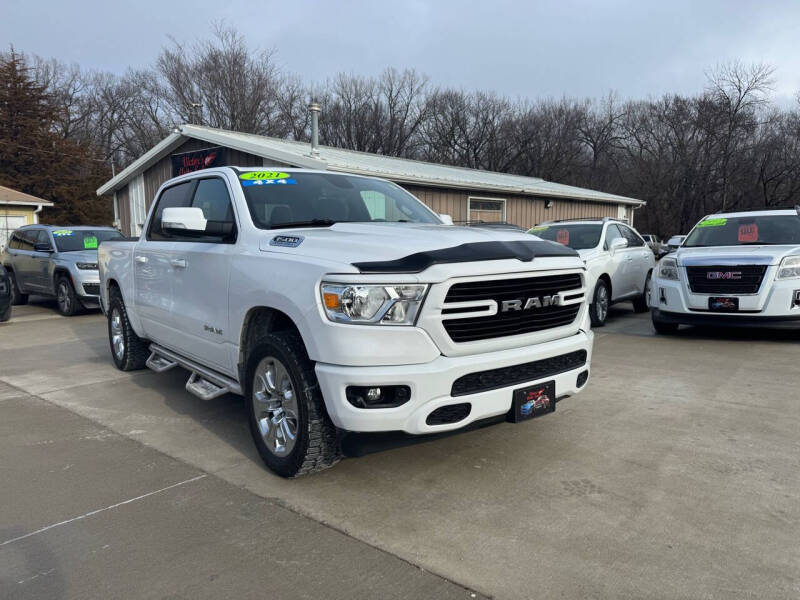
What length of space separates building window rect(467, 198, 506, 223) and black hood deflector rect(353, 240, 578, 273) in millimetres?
13496

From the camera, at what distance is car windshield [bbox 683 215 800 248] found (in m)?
7.93

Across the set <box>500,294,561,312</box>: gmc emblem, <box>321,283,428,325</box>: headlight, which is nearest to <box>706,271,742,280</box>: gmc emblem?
<box>500,294,561,312</box>: gmc emblem

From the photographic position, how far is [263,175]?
4.38 meters

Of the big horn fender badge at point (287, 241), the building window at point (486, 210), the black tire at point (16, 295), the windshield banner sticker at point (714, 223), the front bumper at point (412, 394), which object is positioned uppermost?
the building window at point (486, 210)

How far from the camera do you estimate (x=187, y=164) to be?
16656 mm

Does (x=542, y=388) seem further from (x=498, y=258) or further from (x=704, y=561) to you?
(x=704, y=561)

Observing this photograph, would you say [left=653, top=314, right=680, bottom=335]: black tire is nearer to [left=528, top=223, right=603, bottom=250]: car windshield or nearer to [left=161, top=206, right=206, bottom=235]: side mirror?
[left=528, top=223, right=603, bottom=250]: car windshield

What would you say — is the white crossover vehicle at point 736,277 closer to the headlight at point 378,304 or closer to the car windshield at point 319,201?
the car windshield at point 319,201

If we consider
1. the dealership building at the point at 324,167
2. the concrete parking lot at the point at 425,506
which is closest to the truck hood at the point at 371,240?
the concrete parking lot at the point at 425,506

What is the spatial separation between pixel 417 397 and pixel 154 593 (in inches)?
55.7

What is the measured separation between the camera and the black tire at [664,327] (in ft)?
26.1

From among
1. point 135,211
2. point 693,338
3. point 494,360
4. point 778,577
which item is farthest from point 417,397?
point 135,211

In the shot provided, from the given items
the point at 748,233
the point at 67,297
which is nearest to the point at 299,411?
the point at 748,233

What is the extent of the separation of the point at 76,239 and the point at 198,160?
5.08 m
